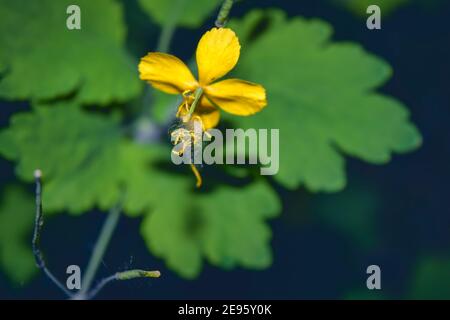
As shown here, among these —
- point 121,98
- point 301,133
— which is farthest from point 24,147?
point 301,133

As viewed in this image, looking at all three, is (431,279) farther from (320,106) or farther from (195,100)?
(195,100)

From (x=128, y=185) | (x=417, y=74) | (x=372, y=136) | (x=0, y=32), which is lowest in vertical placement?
(x=128, y=185)

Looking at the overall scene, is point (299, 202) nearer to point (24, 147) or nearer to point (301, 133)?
point (301, 133)

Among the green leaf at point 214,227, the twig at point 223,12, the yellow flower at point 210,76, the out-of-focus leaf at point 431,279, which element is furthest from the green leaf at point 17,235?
the out-of-focus leaf at point 431,279

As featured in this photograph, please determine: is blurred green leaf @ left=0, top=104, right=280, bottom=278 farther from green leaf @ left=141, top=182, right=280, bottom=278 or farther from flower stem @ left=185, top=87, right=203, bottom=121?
flower stem @ left=185, top=87, right=203, bottom=121

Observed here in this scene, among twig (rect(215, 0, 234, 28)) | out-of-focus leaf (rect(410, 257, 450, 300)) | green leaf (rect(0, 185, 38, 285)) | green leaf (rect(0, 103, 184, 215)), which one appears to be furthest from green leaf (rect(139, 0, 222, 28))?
out-of-focus leaf (rect(410, 257, 450, 300))

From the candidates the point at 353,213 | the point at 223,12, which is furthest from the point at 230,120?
the point at 353,213

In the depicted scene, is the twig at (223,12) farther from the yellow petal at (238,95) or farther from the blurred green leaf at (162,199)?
the blurred green leaf at (162,199)
